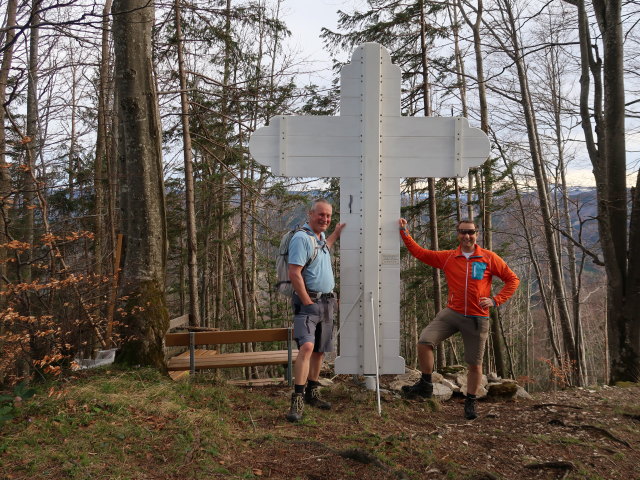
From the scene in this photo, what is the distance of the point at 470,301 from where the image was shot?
4.51 meters

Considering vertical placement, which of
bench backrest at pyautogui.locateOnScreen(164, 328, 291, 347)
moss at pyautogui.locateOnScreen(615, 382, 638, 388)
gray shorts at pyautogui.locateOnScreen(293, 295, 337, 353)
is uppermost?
gray shorts at pyautogui.locateOnScreen(293, 295, 337, 353)

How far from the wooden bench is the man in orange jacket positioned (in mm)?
1738

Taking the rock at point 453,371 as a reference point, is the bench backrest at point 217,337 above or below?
above

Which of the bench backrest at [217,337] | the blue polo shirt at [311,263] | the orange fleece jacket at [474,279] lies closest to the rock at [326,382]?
the bench backrest at [217,337]

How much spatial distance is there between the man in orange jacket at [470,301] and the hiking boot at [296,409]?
132cm

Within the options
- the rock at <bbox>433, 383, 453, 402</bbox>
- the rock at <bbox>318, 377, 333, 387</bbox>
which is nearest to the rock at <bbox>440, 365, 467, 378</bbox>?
the rock at <bbox>433, 383, 453, 402</bbox>

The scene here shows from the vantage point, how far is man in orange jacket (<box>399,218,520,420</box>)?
445 cm

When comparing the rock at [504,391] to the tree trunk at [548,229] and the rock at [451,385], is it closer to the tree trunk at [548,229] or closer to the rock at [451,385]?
the rock at [451,385]

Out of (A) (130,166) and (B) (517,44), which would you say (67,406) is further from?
(B) (517,44)

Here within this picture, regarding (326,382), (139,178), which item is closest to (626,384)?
(326,382)

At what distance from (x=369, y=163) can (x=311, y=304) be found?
169 centimetres

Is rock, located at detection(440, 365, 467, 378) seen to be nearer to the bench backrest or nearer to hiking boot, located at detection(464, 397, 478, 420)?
hiking boot, located at detection(464, 397, 478, 420)

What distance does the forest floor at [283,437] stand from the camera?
2918mm

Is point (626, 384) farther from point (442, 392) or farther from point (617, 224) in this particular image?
point (442, 392)
